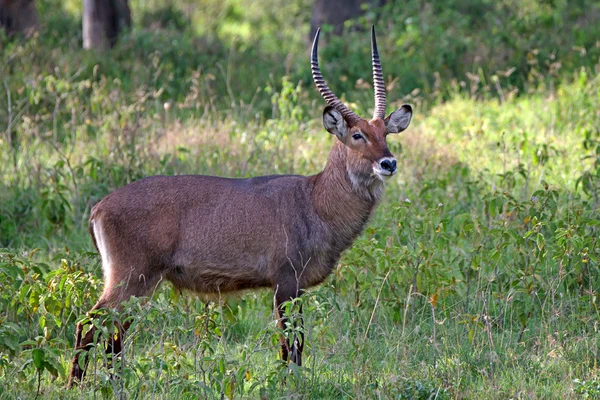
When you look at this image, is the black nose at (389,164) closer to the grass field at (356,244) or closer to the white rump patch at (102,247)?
the grass field at (356,244)

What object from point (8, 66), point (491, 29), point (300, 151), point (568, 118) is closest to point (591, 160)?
point (568, 118)

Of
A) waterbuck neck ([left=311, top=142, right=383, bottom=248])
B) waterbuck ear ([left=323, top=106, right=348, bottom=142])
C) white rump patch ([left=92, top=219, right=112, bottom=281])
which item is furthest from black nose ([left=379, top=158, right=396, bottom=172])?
white rump patch ([left=92, top=219, right=112, bottom=281])

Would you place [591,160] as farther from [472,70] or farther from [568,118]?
[472,70]

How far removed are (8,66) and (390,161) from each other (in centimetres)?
696

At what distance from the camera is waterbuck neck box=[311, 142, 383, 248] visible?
5.23 meters

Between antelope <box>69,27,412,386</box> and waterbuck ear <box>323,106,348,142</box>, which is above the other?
waterbuck ear <box>323,106,348,142</box>

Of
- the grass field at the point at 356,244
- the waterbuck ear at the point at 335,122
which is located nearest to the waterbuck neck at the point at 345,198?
the waterbuck ear at the point at 335,122

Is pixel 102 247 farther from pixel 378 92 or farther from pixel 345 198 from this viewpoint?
pixel 378 92

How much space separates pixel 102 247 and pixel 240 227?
77 cm

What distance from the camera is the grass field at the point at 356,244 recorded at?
14.8ft

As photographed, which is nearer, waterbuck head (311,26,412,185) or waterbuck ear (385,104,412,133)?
waterbuck head (311,26,412,185)

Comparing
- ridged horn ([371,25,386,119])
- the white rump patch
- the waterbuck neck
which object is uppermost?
ridged horn ([371,25,386,119])

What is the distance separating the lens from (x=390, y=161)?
4.96m

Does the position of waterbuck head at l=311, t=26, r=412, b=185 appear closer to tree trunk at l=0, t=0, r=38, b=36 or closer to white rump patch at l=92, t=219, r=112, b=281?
white rump patch at l=92, t=219, r=112, b=281
